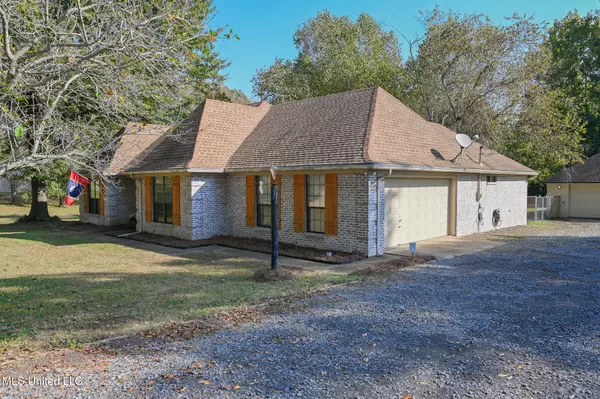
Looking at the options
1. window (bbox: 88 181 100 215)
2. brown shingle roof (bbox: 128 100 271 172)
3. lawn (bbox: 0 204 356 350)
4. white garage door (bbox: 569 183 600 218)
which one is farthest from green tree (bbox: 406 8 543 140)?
window (bbox: 88 181 100 215)

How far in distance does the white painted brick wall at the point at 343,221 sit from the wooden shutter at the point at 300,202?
0.22 metres

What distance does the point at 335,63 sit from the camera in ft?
100

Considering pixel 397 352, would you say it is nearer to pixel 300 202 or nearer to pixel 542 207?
pixel 300 202

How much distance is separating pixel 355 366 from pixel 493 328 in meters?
2.45

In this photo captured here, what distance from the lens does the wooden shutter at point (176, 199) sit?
51.3ft

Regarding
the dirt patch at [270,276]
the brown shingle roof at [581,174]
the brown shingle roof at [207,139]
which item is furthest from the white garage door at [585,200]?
the dirt patch at [270,276]

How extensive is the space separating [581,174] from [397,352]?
24.9 meters

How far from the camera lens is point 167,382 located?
168 inches

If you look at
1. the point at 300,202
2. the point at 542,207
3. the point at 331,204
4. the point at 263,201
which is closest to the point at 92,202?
the point at 263,201

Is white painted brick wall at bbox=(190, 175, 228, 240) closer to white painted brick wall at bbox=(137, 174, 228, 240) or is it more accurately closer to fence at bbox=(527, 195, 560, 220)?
white painted brick wall at bbox=(137, 174, 228, 240)

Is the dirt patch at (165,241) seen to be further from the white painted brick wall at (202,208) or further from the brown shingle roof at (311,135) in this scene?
the brown shingle roof at (311,135)

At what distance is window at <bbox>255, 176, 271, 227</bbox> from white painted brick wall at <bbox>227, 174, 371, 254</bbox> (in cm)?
30

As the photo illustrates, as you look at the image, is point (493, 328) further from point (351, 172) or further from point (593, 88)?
point (593, 88)

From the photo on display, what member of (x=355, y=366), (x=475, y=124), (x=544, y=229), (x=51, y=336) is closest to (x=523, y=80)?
(x=475, y=124)
